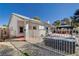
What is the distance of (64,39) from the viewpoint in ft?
13.0

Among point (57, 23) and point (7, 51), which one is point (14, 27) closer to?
point (7, 51)

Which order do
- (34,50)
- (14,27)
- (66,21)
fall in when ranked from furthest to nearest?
(14,27), (34,50), (66,21)

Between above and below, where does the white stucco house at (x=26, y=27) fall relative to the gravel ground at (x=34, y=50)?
above

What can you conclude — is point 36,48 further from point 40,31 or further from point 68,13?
point 68,13

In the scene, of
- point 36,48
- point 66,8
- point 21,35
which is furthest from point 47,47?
point 66,8

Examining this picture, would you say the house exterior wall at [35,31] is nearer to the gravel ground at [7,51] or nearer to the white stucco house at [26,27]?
the white stucco house at [26,27]

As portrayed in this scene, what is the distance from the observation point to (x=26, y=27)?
408 centimetres

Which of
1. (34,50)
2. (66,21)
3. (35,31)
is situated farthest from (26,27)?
(66,21)

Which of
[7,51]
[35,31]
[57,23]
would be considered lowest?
[7,51]

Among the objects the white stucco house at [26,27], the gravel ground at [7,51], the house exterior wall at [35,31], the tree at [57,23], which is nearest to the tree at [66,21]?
the tree at [57,23]

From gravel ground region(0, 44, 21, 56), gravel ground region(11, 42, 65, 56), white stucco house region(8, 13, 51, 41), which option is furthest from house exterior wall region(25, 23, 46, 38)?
gravel ground region(0, 44, 21, 56)

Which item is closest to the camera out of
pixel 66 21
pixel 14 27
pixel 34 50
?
pixel 66 21

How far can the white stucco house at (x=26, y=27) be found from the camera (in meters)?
4.06

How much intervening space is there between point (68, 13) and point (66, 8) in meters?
0.10
